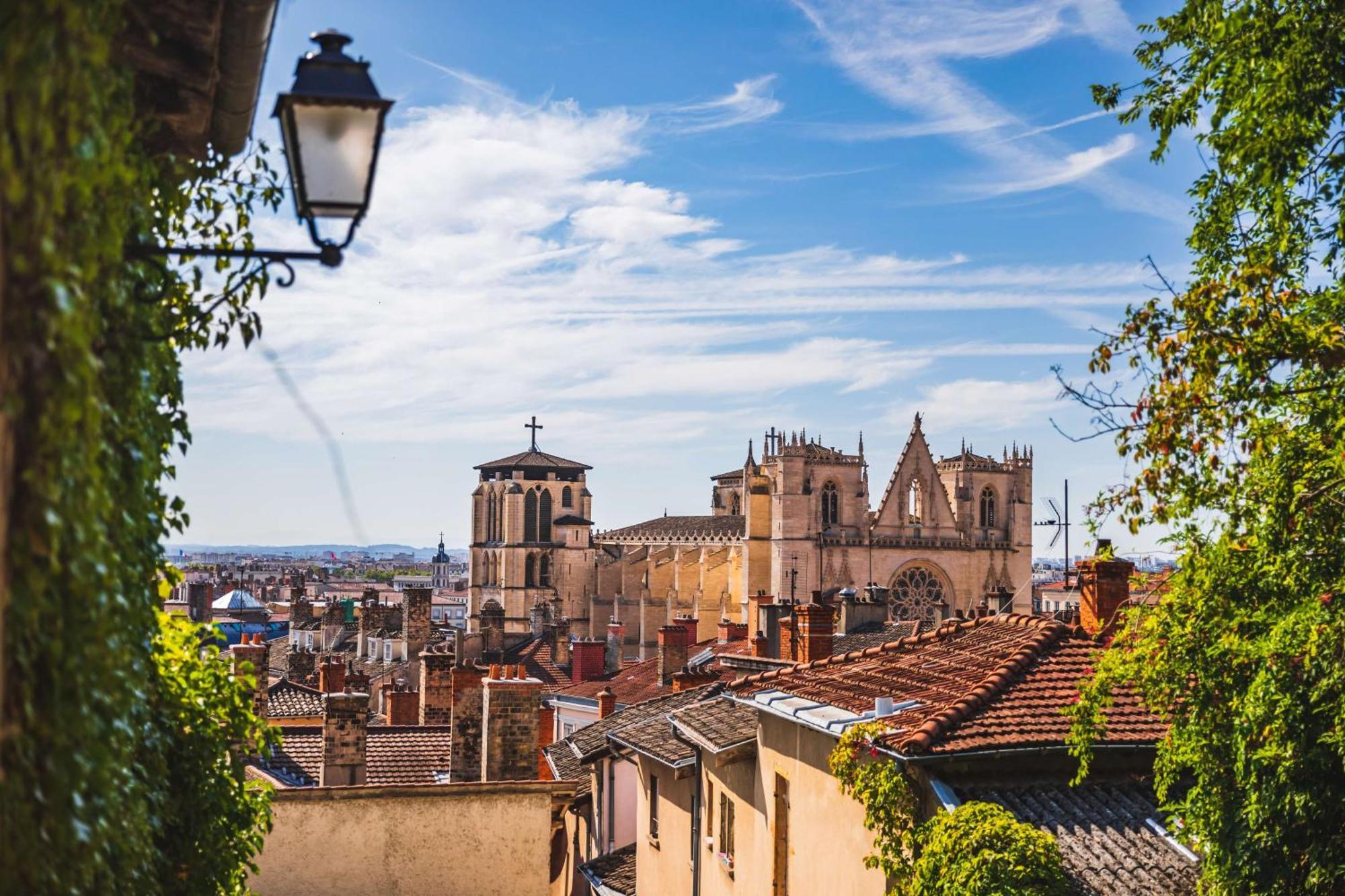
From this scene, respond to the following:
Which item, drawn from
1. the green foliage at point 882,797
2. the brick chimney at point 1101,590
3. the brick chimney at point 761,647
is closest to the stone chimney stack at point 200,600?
the brick chimney at point 761,647

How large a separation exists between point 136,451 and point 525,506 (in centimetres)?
9242

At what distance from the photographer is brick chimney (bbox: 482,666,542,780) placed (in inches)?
696

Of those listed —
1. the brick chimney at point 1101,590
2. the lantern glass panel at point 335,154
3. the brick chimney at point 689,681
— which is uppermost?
the lantern glass panel at point 335,154

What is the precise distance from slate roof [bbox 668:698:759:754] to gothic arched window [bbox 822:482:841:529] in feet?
161

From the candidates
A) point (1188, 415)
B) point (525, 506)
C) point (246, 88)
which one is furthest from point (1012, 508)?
point (246, 88)

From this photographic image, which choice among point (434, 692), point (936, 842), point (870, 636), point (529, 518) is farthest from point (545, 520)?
point (936, 842)

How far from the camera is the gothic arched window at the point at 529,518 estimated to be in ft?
314

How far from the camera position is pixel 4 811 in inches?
116

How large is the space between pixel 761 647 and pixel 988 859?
18341 millimetres

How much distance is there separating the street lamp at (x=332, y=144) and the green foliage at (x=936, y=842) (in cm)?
652

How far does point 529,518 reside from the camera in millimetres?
96188

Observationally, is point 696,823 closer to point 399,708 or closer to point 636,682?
point 399,708

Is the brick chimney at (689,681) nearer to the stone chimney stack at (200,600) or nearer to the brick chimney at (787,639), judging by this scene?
the brick chimney at (787,639)

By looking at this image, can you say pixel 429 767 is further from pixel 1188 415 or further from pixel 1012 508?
pixel 1012 508
